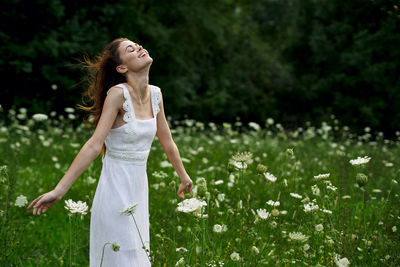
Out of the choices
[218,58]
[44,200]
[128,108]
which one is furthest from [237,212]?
[218,58]

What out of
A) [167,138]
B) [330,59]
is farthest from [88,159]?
[330,59]

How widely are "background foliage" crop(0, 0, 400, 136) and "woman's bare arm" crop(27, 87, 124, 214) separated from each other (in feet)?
31.5

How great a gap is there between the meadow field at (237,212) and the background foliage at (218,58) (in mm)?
6207

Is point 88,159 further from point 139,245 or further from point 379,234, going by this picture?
point 379,234

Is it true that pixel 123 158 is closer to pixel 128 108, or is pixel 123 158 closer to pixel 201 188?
pixel 128 108

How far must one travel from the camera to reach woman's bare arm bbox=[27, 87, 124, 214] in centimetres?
204

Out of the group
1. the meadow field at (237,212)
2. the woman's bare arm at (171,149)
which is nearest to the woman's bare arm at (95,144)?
the meadow field at (237,212)

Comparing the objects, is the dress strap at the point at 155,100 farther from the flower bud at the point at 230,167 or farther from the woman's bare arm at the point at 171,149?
the flower bud at the point at 230,167

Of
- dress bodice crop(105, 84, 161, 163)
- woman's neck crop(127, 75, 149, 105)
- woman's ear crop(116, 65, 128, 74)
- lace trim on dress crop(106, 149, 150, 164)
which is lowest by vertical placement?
lace trim on dress crop(106, 149, 150, 164)

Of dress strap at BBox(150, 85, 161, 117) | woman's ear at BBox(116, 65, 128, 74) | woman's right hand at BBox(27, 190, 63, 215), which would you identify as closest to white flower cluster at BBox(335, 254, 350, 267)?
dress strap at BBox(150, 85, 161, 117)

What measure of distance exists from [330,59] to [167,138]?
1868 cm

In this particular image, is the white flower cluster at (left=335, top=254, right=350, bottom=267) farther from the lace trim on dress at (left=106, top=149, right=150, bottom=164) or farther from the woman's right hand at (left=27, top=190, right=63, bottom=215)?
the woman's right hand at (left=27, top=190, right=63, bottom=215)

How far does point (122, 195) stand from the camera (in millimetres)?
2324

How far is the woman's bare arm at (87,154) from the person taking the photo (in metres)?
2.04
